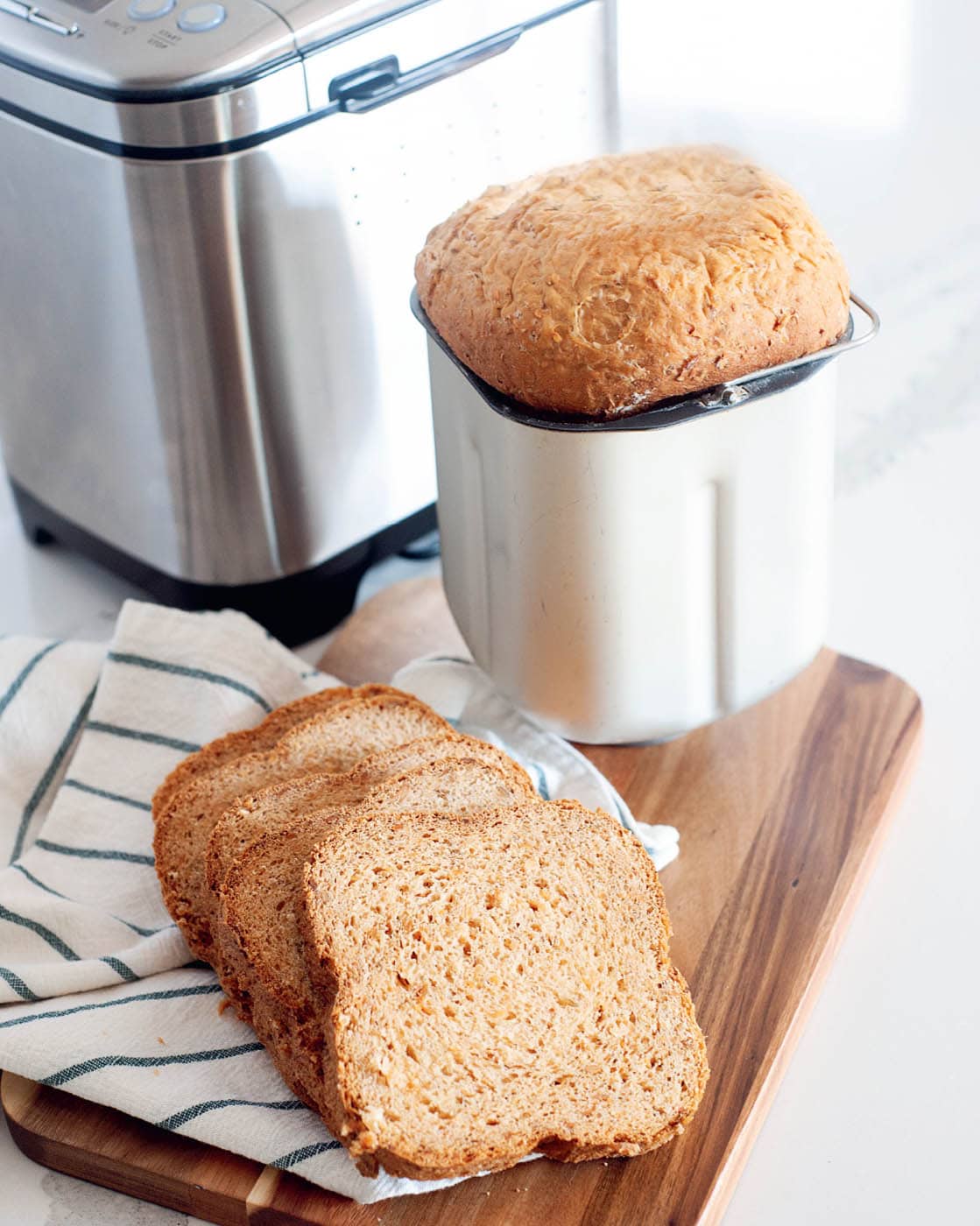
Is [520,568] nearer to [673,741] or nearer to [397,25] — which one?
[673,741]

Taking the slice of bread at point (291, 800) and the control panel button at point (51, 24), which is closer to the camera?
the slice of bread at point (291, 800)

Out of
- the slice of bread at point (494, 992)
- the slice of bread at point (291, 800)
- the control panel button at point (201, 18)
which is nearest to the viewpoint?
the slice of bread at point (494, 992)

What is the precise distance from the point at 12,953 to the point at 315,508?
1.35ft

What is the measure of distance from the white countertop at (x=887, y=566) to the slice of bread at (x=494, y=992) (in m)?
0.10

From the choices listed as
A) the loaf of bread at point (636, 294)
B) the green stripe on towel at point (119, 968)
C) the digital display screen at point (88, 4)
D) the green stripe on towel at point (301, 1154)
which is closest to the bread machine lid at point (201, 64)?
the digital display screen at point (88, 4)

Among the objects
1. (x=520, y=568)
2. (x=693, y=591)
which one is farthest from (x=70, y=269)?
(x=693, y=591)

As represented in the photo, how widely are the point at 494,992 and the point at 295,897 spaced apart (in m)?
0.13

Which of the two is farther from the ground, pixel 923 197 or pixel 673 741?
pixel 923 197

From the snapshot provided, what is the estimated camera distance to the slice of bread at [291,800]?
2.81 feet

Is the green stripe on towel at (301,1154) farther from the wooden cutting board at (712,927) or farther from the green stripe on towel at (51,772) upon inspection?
the green stripe on towel at (51,772)

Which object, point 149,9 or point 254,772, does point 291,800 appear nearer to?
point 254,772

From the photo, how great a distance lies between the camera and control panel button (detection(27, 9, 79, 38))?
992mm

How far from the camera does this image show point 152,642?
3.53 feet

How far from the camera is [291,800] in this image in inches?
36.0
